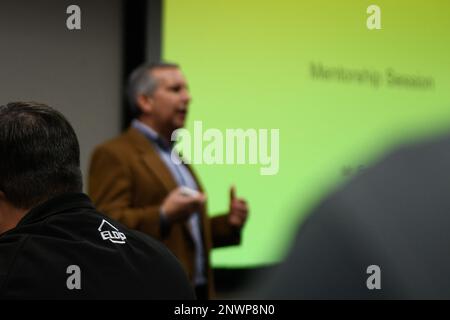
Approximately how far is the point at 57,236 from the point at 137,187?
156 cm

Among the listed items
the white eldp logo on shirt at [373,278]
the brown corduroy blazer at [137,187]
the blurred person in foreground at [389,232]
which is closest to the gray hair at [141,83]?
the brown corduroy blazer at [137,187]

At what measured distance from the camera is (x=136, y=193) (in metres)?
3.16

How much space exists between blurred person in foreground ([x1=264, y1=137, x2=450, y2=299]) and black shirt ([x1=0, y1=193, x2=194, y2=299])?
199 cm

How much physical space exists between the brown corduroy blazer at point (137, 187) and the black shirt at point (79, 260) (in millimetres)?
1340

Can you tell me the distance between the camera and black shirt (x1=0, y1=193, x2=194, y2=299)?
1.55 meters

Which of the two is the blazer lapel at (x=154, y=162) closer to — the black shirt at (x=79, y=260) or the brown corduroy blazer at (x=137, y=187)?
the brown corduroy blazer at (x=137, y=187)

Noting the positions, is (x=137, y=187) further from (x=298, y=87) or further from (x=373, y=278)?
(x=373, y=278)

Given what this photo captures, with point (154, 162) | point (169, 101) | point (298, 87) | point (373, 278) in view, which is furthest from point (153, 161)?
point (373, 278)

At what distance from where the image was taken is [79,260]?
5.21 feet

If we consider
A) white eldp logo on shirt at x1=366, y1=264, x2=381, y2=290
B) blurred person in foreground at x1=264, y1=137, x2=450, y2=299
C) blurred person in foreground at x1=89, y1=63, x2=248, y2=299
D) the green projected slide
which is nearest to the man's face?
blurred person in foreground at x1=89, y1=63, x2=248, y2=299

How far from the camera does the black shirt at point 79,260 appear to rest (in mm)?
1549

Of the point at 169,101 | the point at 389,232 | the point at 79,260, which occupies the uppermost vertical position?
the point at 169,101

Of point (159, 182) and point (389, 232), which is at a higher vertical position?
point (159, 182)
